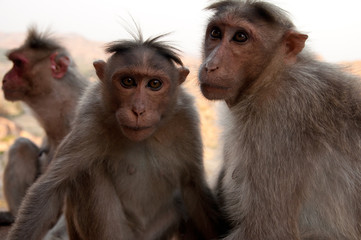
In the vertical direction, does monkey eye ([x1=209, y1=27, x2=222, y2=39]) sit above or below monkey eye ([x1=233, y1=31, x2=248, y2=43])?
below

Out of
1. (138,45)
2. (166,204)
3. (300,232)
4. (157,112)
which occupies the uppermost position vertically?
(138,45)

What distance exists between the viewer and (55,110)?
5449mm

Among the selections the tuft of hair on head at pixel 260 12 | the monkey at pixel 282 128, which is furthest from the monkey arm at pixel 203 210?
the tuft of hair on head at pixel 260 12

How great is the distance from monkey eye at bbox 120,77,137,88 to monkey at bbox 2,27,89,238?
2.07 m

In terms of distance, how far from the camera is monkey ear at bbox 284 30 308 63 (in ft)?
10.0

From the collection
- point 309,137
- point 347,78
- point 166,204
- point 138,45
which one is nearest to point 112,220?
point 166,204

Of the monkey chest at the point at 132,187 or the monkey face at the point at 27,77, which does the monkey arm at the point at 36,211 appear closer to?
the monkey chest at the point at 132,187

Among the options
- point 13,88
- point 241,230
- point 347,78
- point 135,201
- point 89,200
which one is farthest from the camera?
point 13,88

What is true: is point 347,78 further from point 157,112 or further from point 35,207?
point 35,207

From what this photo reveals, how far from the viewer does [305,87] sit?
9.64ft

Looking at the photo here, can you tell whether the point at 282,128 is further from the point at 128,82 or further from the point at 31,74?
the point at 31,74

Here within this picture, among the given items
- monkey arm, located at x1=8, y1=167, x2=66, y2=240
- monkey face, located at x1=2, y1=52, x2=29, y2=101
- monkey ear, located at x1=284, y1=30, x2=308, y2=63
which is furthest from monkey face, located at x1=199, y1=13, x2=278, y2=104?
monkey face, located at x1=2, y1=52, x2=29, y2=101

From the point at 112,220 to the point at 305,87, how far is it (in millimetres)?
1619

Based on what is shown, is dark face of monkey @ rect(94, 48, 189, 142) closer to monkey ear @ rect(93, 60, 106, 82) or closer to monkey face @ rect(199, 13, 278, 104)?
monkey ear @ rect(93, 60, 106, 82)
